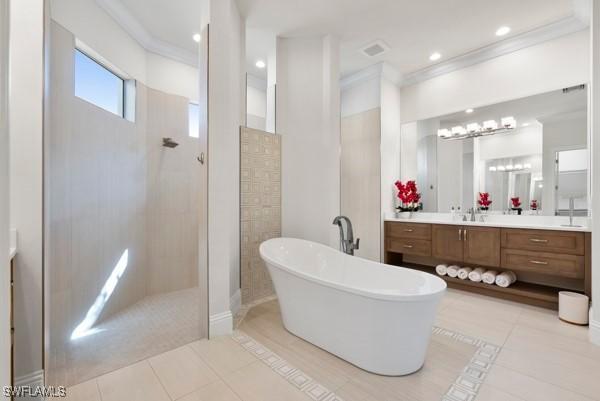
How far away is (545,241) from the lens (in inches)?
95.4

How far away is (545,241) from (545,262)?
196 millimetres

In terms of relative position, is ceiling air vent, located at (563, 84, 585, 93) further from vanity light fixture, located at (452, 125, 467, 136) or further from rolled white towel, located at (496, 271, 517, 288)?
rolled white towel, located at (496, 271, 517, 288)

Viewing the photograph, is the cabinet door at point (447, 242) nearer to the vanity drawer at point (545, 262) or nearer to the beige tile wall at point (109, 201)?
the vanity drawer at point (545, 262)

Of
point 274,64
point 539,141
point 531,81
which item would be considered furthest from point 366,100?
point 539,141

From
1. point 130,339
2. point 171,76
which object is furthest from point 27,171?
point 171,76

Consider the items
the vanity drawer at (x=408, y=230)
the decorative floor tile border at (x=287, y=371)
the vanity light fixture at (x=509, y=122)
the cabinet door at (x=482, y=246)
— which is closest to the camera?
the decorative floor tile border at (x=287, y=371)

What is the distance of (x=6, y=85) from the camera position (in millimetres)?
601

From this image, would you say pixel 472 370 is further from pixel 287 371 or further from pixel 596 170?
pixel 596 170

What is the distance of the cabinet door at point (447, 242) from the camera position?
2967 mm

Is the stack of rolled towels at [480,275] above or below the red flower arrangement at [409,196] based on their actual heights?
below

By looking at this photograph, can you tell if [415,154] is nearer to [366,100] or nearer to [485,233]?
[366,100]

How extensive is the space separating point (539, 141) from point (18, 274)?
4.40 meters

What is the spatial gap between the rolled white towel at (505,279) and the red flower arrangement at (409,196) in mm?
1241

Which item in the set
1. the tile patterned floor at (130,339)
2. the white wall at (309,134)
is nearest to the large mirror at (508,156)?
the white wall at (309,134)
